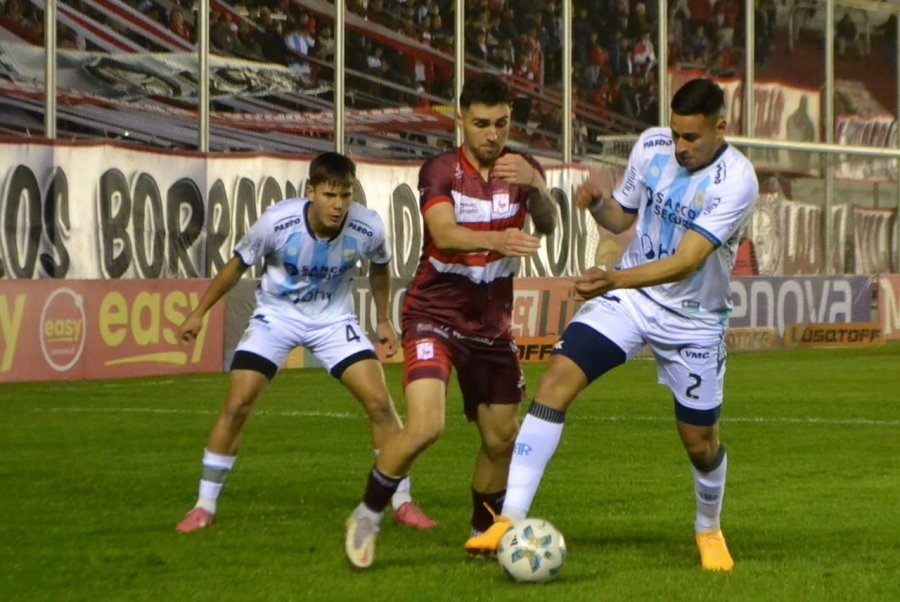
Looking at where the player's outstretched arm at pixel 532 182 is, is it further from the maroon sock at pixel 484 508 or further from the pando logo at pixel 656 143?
the maroon sock at pixel 484 508

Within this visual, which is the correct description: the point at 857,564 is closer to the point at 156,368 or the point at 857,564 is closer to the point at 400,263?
the point at 156,368

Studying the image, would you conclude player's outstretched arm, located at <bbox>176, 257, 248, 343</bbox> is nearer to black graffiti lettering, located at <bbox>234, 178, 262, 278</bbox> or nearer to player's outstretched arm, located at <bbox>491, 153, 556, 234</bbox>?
player's outstretched arm, located at <bbox>491, 153, 556, 234</bbox>

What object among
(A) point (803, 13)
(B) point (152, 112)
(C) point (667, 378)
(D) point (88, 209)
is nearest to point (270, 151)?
(B) point (152, 112)

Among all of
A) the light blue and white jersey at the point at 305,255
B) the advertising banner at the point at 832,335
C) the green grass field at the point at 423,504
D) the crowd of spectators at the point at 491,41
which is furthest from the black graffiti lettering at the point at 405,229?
the light blue and white jersey at the point at 305,255

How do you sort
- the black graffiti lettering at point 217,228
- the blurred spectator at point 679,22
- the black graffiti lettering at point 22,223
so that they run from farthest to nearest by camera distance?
the blurred spectator at point 679,22
the black graffiti lettering at point 217,228
the black graffiti lettering at point 22,223

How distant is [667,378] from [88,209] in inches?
556

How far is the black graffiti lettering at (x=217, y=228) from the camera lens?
72.7ft

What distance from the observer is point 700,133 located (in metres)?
7.04

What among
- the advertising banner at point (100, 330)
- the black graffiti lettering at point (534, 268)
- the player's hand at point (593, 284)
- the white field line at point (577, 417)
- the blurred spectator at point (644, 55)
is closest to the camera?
the player's hand at point (593, 284)

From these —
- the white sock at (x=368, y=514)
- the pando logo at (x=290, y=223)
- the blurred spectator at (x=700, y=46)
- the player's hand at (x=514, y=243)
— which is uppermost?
the blurred spectator at (x=700, y=46)

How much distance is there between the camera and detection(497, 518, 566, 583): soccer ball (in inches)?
267

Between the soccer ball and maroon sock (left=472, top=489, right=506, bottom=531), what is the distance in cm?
107

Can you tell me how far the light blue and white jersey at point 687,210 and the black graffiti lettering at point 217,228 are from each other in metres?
15.1

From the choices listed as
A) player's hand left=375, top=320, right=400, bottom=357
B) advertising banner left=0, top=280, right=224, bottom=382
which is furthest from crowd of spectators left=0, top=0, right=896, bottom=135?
player's hand left=375, top=320, right=400, bottom=357
